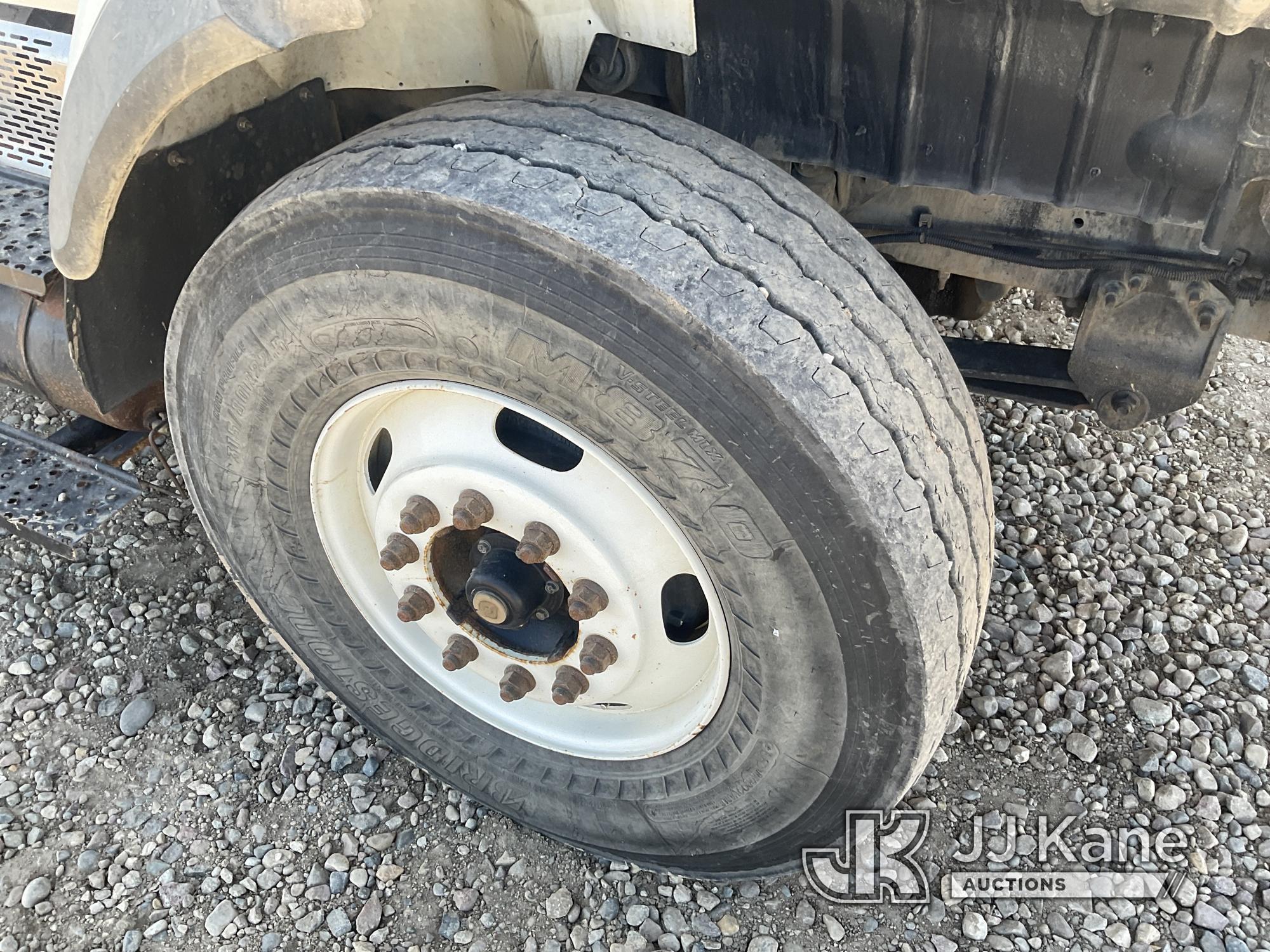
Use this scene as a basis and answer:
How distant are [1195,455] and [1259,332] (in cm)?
122

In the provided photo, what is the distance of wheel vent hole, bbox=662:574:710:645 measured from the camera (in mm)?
1793

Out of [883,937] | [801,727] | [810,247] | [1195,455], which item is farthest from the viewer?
[1195,455]

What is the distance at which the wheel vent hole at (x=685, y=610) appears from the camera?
179cm

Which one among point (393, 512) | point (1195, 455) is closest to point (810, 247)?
point (393, 512)

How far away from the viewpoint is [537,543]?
1672 mm

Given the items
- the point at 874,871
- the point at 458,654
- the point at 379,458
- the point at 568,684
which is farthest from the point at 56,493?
the point at 874,871

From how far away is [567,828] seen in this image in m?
2.02

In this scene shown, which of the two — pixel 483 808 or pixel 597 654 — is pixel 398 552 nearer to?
pixel 597 654

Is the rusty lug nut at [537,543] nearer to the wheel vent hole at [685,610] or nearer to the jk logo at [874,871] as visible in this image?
the wheel vent hole at [685,610]

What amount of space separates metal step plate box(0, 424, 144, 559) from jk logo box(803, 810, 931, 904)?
1644mm

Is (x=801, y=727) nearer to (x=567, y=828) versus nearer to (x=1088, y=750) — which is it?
(x=567, y=828)

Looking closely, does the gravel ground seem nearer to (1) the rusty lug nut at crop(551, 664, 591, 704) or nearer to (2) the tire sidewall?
(2) the tire sidewall

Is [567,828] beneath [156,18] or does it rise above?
beneath

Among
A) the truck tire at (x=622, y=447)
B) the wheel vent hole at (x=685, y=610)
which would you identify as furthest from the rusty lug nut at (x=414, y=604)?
the wheel vent hole at (x=685, y=610)
